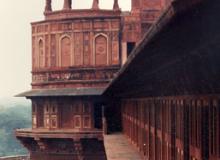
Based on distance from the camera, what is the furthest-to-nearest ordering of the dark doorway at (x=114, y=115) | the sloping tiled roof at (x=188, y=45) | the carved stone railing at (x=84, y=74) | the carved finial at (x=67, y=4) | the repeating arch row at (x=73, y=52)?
the carved finial at (x=67, y=4), the repeating arch row at (x=73, y=52), the carved stone railing at (x=84, y=74), the dark doorway at (x=114, y=115), the sloping tiled roof at (x=188, y=45)

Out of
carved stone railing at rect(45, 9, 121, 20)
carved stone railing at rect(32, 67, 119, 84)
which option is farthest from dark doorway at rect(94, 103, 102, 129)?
carved stone railing at rect(45, 9, 121, 20)

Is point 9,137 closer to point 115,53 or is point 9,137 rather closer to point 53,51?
point 53,51

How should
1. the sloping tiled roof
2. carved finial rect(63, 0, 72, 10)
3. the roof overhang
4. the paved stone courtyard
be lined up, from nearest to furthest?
the sloping tiled roof, the paved stone courtyard, the roof overhang, carved finial rect(63, 0, 72, 10)

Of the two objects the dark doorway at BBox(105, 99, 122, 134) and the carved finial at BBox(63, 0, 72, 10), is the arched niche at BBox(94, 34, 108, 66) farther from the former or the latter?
the dark doorway at BBox(105, 99, 122, 134)

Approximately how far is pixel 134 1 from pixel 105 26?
9.40 feet

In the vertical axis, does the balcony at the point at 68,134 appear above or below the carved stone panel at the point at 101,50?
below

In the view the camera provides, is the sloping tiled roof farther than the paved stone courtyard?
No

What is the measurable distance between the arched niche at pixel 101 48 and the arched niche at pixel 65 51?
167cm

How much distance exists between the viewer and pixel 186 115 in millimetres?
8320

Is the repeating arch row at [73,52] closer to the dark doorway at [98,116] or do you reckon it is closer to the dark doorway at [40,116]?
the dark doorway at [98,116]

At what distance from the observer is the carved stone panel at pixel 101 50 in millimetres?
35094

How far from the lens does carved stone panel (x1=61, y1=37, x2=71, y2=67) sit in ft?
117

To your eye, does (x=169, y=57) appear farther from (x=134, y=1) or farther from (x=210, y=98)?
(x=134, y=1)

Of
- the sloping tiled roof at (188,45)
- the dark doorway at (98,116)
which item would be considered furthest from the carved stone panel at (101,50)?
the sloping tiled roof at (188,45)
